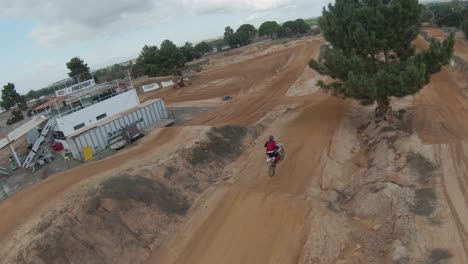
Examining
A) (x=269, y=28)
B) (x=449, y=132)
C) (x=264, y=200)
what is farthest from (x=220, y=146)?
(x=269, y=28)

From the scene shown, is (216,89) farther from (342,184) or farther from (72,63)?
(72,63)

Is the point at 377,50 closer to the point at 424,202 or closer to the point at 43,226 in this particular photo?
the point at 424,202

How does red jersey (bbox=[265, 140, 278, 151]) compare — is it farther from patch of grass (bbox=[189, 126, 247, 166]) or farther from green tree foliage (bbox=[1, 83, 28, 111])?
green tree foliage (bbox=[1, 83, 28, 111])

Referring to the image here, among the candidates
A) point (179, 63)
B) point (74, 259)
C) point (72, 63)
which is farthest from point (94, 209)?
point (72, 63)

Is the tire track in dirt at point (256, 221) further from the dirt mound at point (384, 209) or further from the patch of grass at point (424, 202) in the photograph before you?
the patch of grass at point (424, 202)

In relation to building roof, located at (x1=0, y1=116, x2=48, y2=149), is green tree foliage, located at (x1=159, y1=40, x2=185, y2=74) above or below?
above

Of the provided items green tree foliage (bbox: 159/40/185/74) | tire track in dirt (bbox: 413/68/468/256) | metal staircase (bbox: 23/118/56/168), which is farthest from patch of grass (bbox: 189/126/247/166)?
green tree foliage (bbox: 159/40/185/74)

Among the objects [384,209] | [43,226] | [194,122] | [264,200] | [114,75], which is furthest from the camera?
[114,75]
